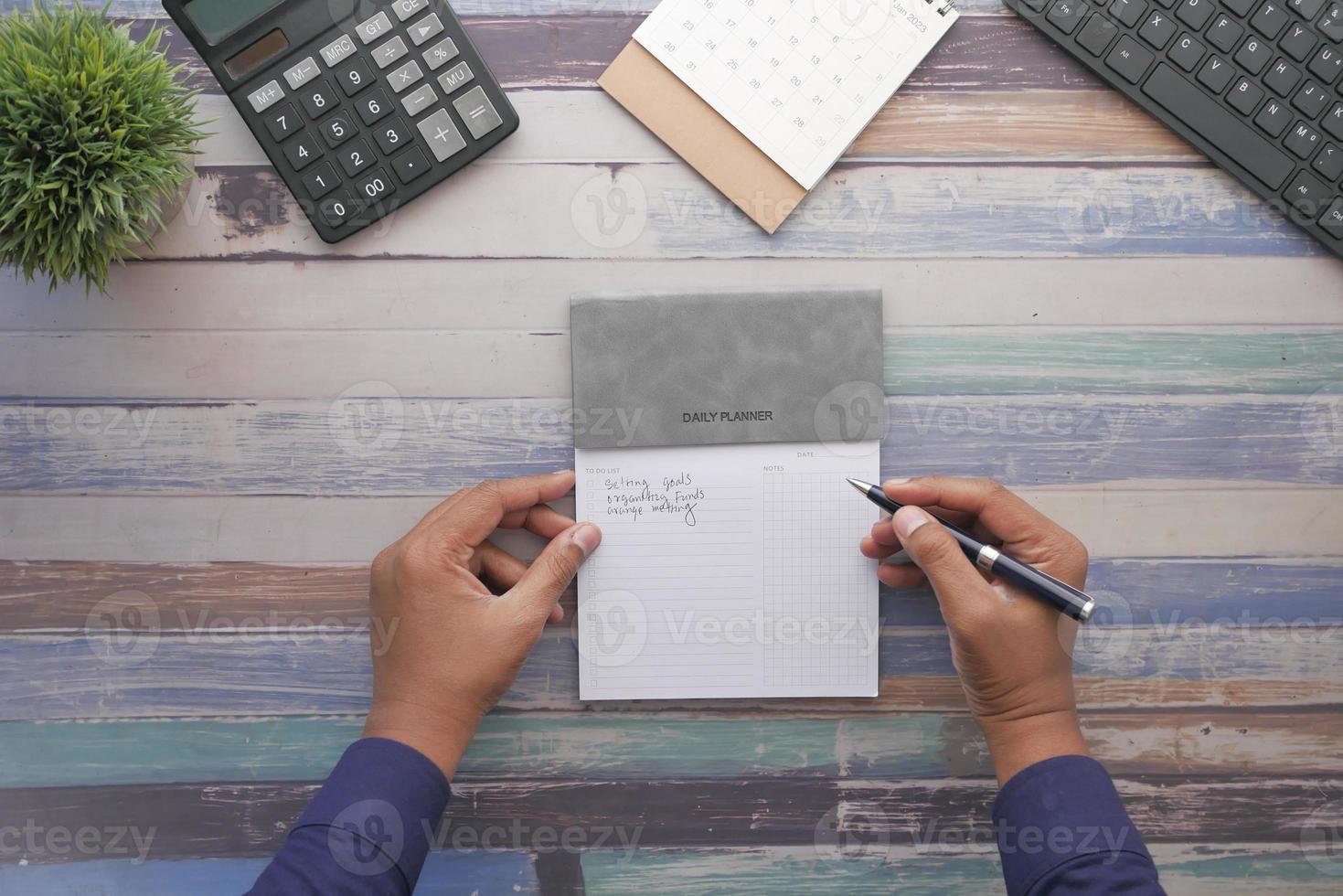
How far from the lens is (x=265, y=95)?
2.23 feet

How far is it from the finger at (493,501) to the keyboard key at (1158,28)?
62 cm

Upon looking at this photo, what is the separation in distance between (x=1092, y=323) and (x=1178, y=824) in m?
0.46

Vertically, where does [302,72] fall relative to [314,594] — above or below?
above

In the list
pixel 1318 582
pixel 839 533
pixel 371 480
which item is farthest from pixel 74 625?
pixel 1318 582

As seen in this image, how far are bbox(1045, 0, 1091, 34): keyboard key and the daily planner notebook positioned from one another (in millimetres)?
278

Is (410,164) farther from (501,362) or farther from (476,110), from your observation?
(501,362)

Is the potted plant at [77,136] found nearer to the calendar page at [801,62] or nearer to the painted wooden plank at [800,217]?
the painted wooden plank at [800,217]

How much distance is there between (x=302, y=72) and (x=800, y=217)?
440mm

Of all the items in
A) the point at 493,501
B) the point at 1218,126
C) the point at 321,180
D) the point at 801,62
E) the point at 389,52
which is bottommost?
the point at 493,501

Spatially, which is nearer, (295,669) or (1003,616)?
(1003,616)

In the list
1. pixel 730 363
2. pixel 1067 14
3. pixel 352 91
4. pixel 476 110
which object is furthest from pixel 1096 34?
pixel 352 91

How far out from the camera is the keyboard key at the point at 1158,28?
0.69 m

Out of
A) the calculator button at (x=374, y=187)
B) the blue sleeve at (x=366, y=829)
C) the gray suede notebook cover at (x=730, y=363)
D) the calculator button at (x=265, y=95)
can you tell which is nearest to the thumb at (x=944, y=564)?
the gray suede notebook cover at (x=730, y=363)

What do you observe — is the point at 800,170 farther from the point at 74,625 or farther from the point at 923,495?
the point at 74,625
